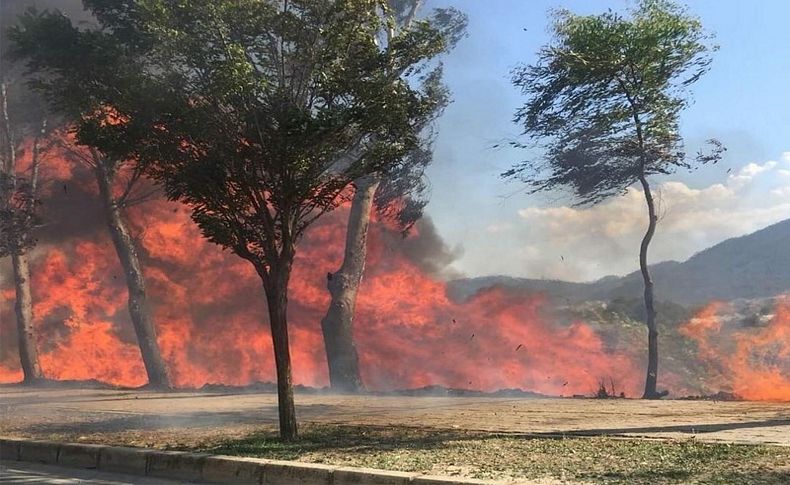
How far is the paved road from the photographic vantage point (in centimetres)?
670

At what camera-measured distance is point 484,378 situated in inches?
759

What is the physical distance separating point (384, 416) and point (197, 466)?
4.32 metres

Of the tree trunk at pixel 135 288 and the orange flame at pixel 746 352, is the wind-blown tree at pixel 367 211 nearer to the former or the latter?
the tree trunk at pixel 135 288

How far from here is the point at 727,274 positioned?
679 inches

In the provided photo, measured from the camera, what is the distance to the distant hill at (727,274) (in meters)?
16.7

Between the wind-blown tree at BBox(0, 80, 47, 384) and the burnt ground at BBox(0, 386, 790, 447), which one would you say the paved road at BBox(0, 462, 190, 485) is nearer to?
the burnt ground at BBox(0, 386, 790, 447)

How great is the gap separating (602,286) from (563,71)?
19.8ft

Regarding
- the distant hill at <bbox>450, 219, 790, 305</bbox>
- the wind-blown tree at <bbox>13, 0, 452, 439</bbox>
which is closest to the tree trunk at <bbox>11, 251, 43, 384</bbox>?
the wind-blown tree at <bbox>13, 0, 452, 439</bbox>

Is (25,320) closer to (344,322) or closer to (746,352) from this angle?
(344,322)

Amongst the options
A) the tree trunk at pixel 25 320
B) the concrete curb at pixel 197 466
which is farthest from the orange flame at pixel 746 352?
the tree trunk at pixel 25 320

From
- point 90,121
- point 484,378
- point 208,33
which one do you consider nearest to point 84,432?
point 90,121

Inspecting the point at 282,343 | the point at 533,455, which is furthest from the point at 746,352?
the point at 282,343

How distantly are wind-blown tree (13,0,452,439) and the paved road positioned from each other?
6.06 feet

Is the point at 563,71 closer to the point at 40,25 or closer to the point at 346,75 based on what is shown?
the point at 346,75
